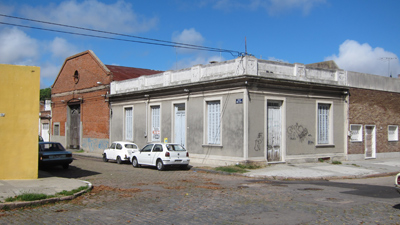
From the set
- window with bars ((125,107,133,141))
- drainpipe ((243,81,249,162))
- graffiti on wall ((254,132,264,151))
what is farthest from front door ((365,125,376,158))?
window with bars ((125,107,133,141))

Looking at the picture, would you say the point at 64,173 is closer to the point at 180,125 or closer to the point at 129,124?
the point at 180,125

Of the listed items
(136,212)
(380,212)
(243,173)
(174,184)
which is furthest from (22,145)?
(380,212)

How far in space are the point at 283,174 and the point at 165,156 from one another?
5910mm

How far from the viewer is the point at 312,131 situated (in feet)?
72.8

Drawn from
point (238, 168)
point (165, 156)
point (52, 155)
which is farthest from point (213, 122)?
point (52, 155)

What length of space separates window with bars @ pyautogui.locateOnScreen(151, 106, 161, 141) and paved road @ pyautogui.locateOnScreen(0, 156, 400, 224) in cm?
1211

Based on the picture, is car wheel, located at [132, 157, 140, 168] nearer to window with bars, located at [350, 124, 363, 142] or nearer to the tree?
window with bars, located at [350, 124, 363, 142]

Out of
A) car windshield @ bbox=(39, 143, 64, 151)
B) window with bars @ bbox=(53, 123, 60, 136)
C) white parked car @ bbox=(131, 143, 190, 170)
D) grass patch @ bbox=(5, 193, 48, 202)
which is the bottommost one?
grass patch @ bbox=(5, 193, 48, 202)

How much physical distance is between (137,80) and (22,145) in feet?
50.3

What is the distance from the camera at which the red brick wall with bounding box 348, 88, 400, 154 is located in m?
24.1

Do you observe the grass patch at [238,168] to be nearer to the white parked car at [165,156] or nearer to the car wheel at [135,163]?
the white parked car at [165,156]

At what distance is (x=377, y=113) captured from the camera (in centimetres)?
2531

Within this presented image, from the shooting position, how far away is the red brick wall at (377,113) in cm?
2412

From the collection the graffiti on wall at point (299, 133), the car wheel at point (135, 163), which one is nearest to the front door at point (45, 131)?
the car wheel at point (135, 163)
